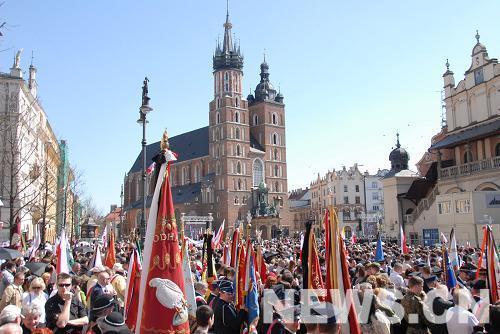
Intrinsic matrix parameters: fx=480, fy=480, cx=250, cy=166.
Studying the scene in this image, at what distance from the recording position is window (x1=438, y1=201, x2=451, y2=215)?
35.6 metres

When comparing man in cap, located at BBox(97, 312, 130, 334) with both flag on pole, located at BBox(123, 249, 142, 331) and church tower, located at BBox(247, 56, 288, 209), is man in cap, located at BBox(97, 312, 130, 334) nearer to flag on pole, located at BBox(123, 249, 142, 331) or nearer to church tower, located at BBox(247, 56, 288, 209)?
flag on pole, located at BBox(123, 249, 142, 331)

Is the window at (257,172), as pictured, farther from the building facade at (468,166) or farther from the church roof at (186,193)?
the building facade at (468,166)

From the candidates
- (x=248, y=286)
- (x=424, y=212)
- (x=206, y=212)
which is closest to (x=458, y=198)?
(x=424, y=212)

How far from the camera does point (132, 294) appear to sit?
23.6 feet

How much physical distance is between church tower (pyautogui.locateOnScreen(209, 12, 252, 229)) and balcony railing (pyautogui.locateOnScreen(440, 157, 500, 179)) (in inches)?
1818

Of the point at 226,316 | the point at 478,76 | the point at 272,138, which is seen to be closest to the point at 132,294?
the point at 226,316

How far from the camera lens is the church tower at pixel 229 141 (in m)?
83.1

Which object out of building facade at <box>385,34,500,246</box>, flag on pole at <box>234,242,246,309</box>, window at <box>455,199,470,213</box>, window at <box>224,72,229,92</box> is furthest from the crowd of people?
window at <box>224,72,229,92</box>

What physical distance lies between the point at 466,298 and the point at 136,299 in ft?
14.6

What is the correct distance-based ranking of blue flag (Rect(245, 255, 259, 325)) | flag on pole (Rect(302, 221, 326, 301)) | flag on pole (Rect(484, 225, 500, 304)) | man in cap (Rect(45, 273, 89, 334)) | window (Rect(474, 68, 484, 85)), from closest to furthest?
man in cap (Rect(45, 273, 89, 334)), blue flag (Rect(245, 255, 259, 325)), flag on pole (Rect(302, 221, 326, 301)), flag on pole (Rect(484, 225, 500, 304)), window (Rect(474, 68, 484, 85))

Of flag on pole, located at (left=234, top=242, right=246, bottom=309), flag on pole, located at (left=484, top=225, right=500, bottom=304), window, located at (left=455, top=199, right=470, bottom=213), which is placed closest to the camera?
flag on pole, located at (left=234, top=242, right=246, bottom=309)

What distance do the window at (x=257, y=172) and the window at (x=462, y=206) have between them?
55123mm

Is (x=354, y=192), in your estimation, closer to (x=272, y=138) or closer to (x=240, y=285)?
(x=272, y=138)

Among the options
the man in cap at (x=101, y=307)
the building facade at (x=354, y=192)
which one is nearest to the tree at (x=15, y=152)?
the man in cap at (x=101, y=307)
